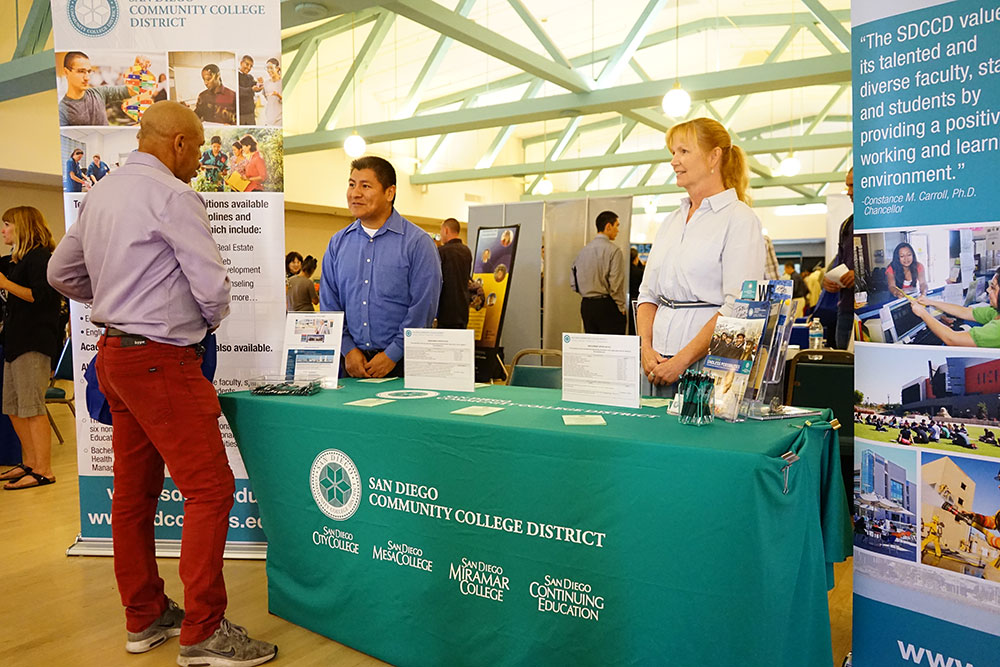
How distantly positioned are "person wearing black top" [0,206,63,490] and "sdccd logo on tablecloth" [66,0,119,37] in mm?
1569

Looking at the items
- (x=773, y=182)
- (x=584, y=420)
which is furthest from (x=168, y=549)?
(x=773, y=182)

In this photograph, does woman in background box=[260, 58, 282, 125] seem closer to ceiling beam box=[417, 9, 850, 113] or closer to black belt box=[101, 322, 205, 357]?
black belt box=[101, 322, 205, 357]

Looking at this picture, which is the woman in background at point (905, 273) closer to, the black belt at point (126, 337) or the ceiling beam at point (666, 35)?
the black belt at point (126, 337)

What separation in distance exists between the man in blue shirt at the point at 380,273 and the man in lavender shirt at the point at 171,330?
0.76 metres

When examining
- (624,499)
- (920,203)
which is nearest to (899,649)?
(624,499)

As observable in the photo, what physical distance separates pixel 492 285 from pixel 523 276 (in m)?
0.57

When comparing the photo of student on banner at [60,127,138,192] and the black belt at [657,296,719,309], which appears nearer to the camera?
the black belt at [657,296,719,309]

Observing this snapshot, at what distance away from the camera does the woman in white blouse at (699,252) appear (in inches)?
76.5

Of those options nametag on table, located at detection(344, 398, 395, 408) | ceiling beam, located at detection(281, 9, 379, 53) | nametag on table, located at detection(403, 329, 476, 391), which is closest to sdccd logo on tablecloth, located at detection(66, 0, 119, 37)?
nametag on table, located at detection(403, 329, 476, 391)

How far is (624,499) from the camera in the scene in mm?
1515

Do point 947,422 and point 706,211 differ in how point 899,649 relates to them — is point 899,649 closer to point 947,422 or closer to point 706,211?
point 947,422

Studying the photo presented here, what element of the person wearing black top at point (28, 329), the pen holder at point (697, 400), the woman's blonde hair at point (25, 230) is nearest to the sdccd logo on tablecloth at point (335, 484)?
the pen holder at point (697, 400)

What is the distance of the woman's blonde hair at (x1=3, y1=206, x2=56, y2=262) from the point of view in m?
3.93

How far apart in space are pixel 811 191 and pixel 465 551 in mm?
17790
